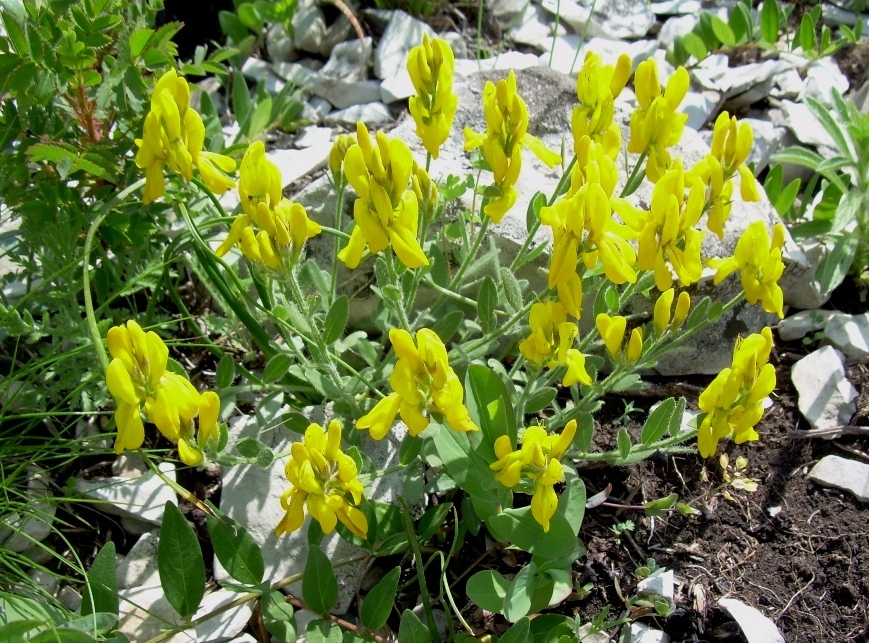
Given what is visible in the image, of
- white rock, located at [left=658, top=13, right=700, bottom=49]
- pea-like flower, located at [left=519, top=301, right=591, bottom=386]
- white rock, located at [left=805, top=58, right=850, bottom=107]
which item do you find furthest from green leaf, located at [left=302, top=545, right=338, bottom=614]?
white rock, located at [left=658, top=13, right=700, bottom=49]

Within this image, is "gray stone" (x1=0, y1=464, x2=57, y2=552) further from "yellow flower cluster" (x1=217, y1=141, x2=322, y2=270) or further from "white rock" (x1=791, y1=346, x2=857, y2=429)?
"white rock" (x1=791, y1=346, x2=857, y2=429)

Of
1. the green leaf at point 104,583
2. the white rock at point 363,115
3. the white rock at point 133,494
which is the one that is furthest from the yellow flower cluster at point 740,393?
the white rock at point 363,115

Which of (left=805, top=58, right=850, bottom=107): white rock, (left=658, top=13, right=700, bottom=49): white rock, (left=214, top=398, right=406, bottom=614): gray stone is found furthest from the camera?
(left=658, top=13, right=700, bottom=49): white rock

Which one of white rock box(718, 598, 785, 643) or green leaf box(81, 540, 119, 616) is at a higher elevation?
green leaf box(81, 540, 119, 616)

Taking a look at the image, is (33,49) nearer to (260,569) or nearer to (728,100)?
(260,569)

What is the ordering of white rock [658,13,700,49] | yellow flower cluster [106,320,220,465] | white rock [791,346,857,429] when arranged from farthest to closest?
1. white rock [658,13,700,49]
2. white rock [791,346,857,429]
3. yellow flower cluster [106,320,220,465]

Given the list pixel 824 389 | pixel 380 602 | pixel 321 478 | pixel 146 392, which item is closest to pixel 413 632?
pixel 380 602

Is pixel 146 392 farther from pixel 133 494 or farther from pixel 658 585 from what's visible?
pixel 658 585
